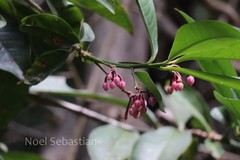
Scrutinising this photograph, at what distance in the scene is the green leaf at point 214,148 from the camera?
106 cm

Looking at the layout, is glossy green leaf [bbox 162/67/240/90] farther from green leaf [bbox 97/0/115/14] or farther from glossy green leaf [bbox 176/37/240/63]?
green leaf [bbox 97/0/115/14]

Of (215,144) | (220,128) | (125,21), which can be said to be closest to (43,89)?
(125,21)

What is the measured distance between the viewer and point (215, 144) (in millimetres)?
1111

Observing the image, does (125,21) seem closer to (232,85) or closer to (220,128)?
(232,85)

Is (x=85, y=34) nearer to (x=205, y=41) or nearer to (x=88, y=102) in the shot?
(x=205, y=41)

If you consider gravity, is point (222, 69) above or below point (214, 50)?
below

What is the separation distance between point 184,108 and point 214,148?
0.67 ft

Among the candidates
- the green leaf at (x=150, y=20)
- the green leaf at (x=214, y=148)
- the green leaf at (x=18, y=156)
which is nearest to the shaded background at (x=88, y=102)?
the green leaf at (x=18, y=156)

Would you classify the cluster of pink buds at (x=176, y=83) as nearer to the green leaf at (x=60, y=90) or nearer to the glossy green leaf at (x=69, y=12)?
the glossy green leaf at (x=69, y=12)

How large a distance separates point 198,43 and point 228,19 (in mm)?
1693

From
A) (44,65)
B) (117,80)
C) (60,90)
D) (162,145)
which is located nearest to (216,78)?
(117,80)

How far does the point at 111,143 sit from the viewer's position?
1.02 meters

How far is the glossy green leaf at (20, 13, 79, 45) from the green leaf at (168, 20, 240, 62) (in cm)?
16

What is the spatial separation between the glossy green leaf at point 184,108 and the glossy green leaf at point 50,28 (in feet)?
1.85
